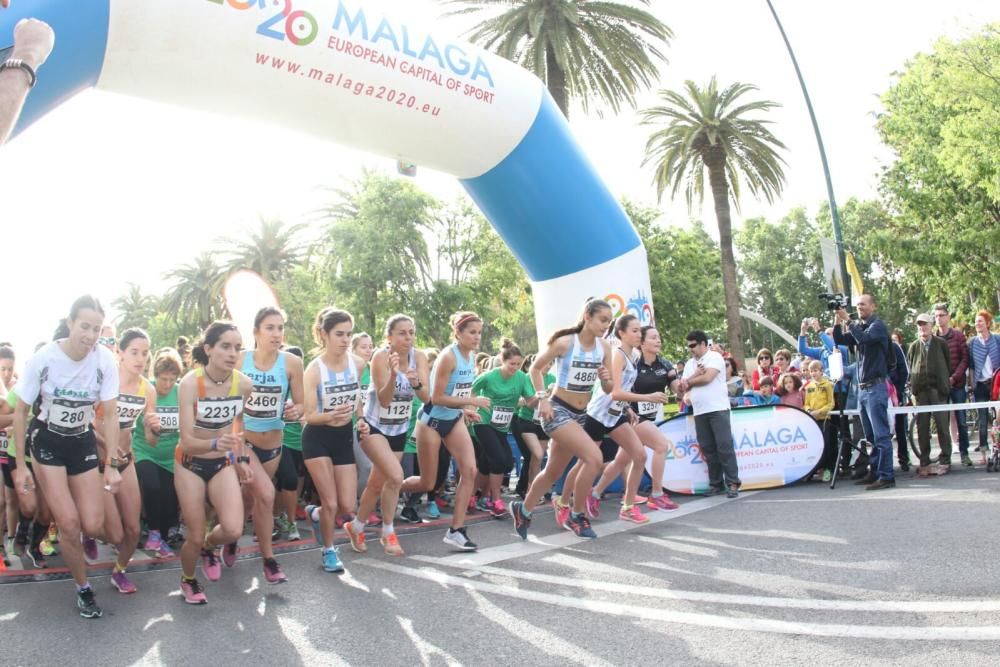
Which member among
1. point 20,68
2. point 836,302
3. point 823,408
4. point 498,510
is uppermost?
point 20,68

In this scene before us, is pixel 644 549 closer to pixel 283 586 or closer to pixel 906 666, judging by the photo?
pixel 283 586

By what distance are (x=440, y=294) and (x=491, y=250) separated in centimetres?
384

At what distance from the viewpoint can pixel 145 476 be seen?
730cm

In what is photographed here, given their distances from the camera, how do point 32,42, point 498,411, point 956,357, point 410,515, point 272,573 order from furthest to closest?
point 956,357
point 498,411
point 410,515
point 272,573
point 32,42

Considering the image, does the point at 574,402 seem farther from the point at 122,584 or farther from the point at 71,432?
the point at 71,432

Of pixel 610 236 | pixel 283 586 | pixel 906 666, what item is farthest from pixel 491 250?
pixel 906 666

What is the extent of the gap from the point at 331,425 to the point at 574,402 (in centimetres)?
220

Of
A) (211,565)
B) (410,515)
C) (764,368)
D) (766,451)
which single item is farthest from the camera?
(764,368)

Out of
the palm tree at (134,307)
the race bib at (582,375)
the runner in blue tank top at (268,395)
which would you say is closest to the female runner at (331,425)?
the runner in blue tank top at (268,395)

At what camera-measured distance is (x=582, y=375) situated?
759cm

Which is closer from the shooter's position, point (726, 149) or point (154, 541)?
point (154, 541)

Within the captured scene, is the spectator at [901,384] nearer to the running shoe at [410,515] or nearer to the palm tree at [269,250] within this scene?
the running shoe at [410,515]

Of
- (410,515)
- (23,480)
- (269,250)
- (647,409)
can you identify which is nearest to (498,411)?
(410,515)

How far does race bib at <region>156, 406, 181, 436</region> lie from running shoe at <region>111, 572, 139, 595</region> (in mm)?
1393
